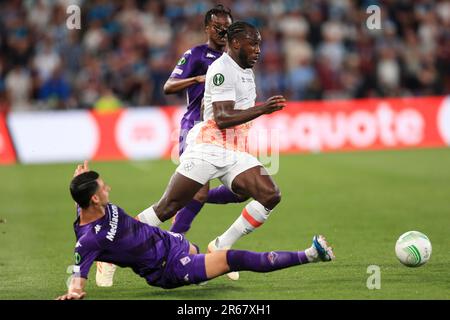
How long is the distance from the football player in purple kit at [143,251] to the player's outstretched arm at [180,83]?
186cm

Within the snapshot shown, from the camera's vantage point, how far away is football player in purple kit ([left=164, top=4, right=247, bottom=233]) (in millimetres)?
9125

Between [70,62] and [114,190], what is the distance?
7136 millimetres

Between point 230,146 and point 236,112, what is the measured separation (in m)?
0.42

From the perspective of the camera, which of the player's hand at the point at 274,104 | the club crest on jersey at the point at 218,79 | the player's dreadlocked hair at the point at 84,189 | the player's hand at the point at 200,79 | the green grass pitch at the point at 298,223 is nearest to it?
the player's dreadlocked hair at the point at 84,189

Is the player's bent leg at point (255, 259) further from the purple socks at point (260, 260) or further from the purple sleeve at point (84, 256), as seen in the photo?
the purple sleeve at point (84, 256)

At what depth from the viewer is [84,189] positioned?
711 centimetres

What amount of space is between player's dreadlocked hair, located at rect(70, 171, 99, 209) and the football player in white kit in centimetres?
122

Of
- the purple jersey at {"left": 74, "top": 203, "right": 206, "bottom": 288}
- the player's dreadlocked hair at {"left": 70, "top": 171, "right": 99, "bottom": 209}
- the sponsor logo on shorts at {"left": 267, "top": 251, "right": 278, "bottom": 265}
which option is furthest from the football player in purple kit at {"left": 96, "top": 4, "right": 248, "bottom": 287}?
the player's dreadlocked hair at {"left": 70, "top": 171, "right": 99, "bottom": 209}

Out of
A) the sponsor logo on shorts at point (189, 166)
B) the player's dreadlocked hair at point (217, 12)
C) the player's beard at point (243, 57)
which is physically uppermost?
the player's dreadlocked hair at point (217, 12)

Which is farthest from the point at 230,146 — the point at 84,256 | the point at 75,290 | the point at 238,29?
the point at 75,290

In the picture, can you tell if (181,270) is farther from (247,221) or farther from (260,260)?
(247,221)

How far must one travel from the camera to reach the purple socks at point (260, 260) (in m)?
7.33

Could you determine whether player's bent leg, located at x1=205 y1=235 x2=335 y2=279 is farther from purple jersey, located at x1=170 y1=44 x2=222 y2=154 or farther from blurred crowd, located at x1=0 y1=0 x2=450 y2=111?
blurred crowd, located at x1=0 y1=0 x2=450 y2=111

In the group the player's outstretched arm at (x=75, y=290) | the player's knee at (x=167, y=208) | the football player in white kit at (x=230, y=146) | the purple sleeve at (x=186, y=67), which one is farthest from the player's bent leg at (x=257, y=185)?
the player's outstretched arm at (x=75, y=290)
